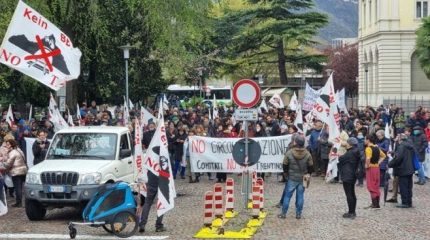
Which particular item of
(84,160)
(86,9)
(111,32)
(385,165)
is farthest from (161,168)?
(111,32)

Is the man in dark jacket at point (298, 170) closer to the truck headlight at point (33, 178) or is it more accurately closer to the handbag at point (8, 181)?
the truck headlight at point (33, 178)

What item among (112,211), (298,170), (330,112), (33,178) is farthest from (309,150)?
(112,211)

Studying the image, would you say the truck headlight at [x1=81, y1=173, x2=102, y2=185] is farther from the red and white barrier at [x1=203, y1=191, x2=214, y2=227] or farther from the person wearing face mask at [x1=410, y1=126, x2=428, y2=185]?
the person wearing face mask at [x1=410, y1=126, x2=428, y2=185]

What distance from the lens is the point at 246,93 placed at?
1661 cm

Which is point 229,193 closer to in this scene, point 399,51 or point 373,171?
point 373,171

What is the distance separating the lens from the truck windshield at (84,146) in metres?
16.2

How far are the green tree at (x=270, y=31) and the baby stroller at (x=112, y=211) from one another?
4787cm

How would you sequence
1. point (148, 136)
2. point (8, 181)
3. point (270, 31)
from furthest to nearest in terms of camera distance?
point (270, 31) < point (148, 136) < point (8, 181)

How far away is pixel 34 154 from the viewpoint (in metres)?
18.8

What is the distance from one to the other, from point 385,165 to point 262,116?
10046mm

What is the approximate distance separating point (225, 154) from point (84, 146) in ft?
20.5

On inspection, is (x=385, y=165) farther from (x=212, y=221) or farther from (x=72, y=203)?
(x=72, y=203)

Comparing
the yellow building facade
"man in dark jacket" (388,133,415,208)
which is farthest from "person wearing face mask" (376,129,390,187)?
the yellow building facade

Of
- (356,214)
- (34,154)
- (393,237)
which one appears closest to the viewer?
(393,237)
